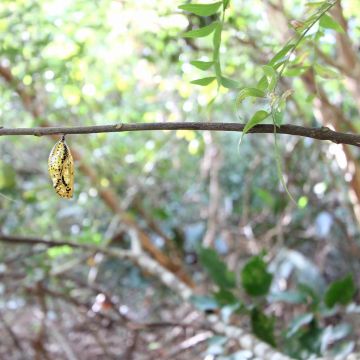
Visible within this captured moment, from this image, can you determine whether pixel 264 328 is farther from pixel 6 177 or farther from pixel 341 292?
pixel 6 177

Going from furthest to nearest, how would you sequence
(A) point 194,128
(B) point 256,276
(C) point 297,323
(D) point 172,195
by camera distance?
(D) point 172,195
(B) point 256,276
(C) point 297,323
(A) point 194,128


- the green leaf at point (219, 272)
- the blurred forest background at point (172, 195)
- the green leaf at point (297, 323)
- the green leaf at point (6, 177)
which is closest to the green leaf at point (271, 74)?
A: the blurred forest background at point (172, 195)

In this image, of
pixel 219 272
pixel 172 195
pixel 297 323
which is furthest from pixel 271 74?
pixel 172 195

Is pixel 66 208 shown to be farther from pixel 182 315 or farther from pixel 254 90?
pixel 254 90

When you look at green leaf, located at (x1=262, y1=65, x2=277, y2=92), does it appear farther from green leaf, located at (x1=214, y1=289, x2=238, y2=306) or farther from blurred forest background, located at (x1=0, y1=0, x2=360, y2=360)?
green leaf, located at (x1=214, y1=289, x2=238, y2=306)

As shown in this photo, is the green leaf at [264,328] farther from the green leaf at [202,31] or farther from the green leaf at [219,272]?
the green leaf at [202,31]

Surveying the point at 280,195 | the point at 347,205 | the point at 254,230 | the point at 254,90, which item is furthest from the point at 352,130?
the point at 254,90

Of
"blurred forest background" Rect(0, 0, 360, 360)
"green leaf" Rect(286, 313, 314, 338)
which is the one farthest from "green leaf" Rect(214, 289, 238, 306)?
"green leaf" Rect(286, 313, 314, 338)
